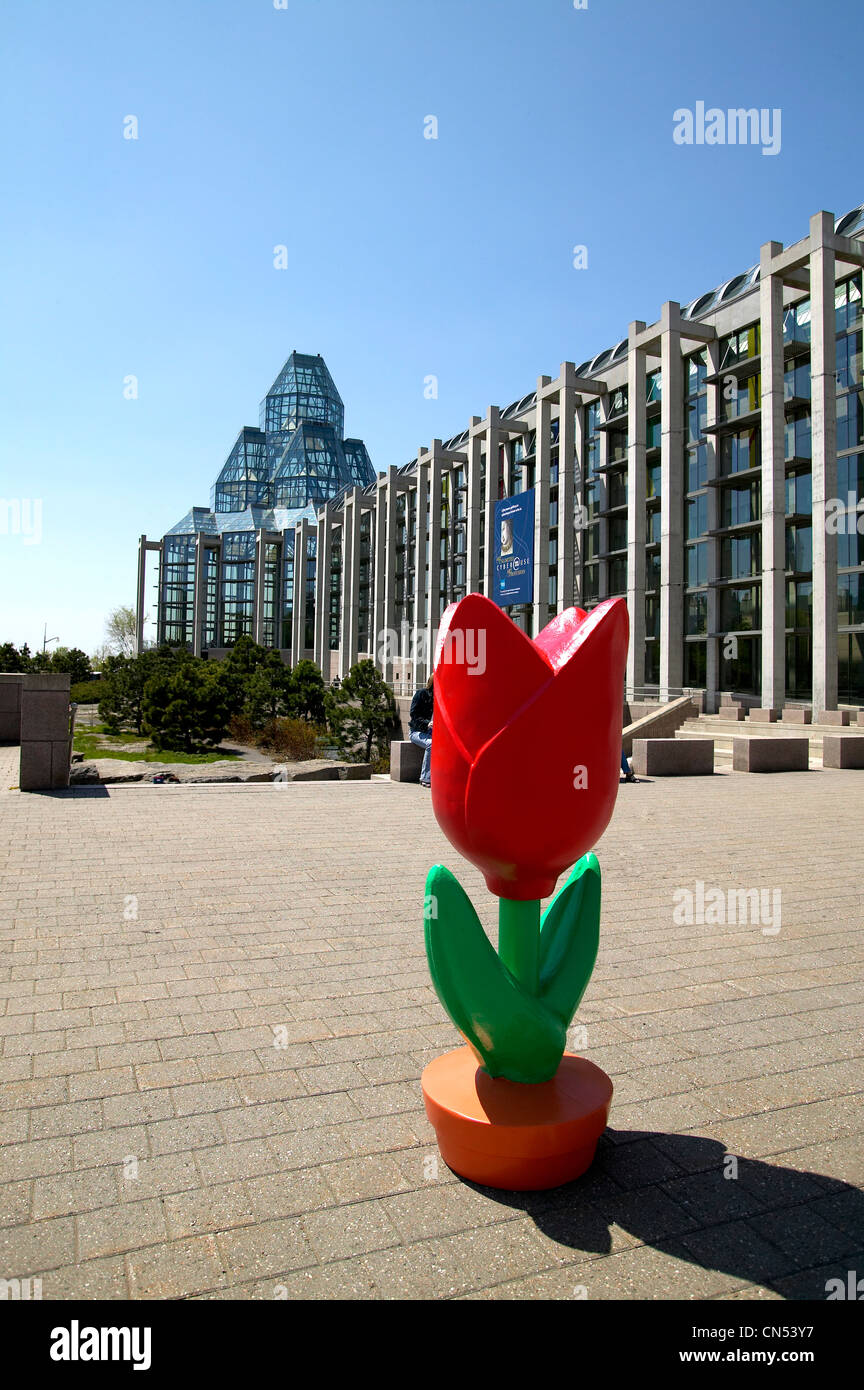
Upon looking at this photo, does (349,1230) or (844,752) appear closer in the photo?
(349,1230)

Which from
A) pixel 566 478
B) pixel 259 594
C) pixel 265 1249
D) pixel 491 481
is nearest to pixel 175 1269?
pixel 265 1249

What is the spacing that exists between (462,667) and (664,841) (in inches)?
280

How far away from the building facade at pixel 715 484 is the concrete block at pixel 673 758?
12614 mm

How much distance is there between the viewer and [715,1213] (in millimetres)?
2826

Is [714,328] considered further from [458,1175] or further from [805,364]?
[458,1175]

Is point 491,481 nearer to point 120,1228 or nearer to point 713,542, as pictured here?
point 713,542

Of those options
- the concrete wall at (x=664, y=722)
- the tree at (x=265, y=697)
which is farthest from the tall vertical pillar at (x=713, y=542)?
the tree at (x=265, y=697)

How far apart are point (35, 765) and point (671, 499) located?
2752 cm

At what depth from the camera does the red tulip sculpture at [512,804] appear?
3025 mm

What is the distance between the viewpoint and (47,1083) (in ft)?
→ 12.0

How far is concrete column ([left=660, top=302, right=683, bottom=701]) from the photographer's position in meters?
34.1

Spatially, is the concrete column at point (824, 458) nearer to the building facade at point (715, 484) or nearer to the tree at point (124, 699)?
the building facade at point (715, 484)

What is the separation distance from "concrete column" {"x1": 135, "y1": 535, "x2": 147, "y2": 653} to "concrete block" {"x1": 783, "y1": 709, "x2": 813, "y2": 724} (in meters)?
79.1
